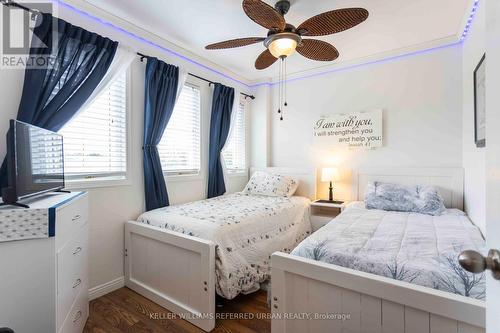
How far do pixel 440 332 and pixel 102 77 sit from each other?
2.66m

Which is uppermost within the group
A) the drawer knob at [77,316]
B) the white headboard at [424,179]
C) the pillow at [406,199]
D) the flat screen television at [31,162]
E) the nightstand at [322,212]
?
the flat screen television at [31,162]

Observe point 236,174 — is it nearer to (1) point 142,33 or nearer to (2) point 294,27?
(1) point 142,33

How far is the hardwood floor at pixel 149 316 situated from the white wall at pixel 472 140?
1768 mm

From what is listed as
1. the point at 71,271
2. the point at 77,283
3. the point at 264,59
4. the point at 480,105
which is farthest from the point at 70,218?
the point at 480,105

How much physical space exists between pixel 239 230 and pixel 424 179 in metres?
2.18

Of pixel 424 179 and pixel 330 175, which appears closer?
pixel 424 179

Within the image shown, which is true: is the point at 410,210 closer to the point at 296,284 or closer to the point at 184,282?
the point at 296,284

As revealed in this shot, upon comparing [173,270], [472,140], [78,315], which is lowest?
[78,315]

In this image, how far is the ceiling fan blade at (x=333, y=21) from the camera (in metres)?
1.50

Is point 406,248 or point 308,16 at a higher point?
point 308,16

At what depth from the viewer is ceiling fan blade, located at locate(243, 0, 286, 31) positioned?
1459mm

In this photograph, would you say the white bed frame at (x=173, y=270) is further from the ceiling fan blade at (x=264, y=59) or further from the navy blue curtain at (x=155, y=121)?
the ceiling fan blade at (x=264, y=59)

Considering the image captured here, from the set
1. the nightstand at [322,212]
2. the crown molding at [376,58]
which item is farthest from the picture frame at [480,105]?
the nightstand at [322,212]

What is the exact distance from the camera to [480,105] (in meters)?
1.87
